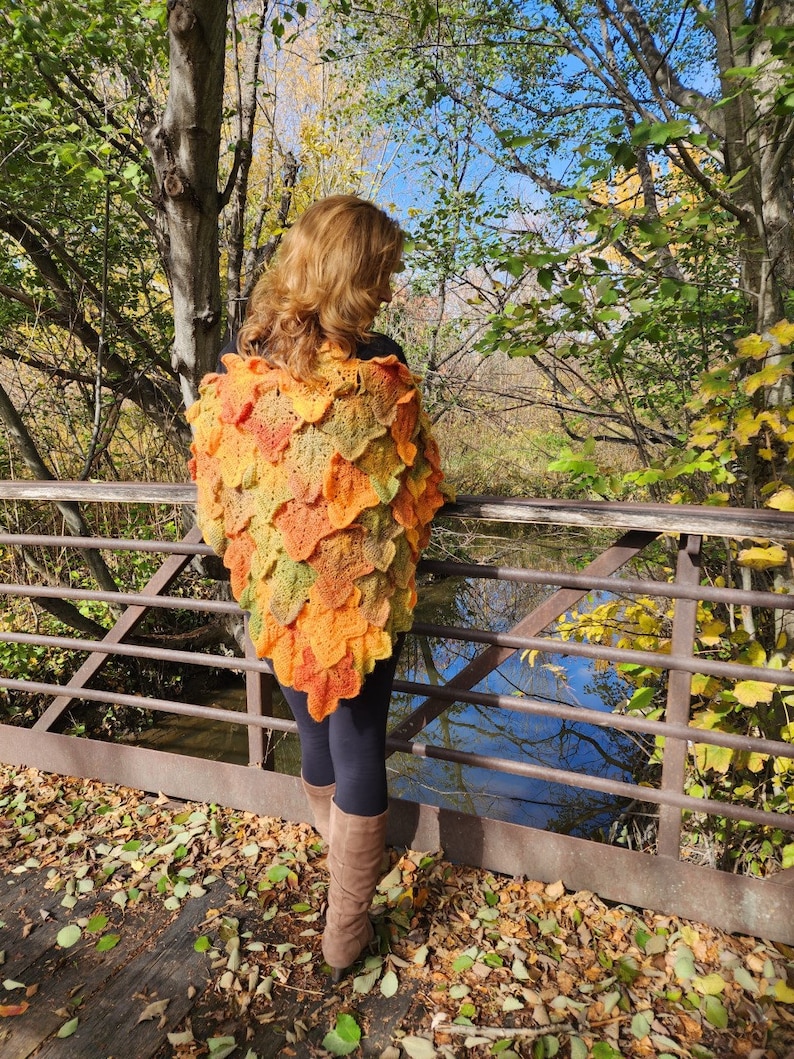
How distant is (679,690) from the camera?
188 centimetres

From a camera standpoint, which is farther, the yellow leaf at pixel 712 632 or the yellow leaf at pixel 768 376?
the yellow leaf at pixel 712 632

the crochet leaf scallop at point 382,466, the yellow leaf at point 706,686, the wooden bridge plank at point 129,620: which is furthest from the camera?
the wooden bridge plank at point 129,620

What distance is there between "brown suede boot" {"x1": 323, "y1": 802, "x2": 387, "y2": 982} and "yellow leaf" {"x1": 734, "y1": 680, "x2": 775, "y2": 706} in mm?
1194

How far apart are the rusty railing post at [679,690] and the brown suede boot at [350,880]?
35.8 inches

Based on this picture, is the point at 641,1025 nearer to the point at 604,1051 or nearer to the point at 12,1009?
the point at 604,1051

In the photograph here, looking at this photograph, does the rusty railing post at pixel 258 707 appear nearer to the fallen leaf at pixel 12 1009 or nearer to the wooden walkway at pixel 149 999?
the wooden walkway at pixel 149 999

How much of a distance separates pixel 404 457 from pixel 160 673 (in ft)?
16.9

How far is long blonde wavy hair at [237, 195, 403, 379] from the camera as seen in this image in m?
1.36

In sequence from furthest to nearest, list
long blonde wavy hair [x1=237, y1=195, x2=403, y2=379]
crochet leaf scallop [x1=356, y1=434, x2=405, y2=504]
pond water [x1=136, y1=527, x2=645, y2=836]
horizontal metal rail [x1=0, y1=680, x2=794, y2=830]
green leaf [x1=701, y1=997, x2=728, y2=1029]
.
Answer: pond water [x1=136, y1=527, x2=645, y2=836] → horizontal metal rail [x1=0, y1=680, x2=794, y2=830] → green leaf [x1=701, y1=997, x2=728, y2=1029] → crochet leaf scallop [x1=356, y1=434, x2=405, y2=504] → long blonde wavy hair [x1=237, y1=195, x2=403, y2=379]

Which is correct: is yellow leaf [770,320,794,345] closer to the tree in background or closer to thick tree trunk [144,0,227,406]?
the tree in background

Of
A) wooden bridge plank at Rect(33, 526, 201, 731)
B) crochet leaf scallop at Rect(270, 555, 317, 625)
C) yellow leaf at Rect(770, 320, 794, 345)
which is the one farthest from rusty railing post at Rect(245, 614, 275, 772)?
yellow leaf at Rect(770, 320, 794, 345)

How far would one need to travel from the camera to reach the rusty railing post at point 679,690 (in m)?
1.83

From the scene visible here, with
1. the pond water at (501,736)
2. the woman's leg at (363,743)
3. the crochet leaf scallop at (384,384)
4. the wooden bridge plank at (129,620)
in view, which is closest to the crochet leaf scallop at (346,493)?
the crochet leaf scallop at (384,384)

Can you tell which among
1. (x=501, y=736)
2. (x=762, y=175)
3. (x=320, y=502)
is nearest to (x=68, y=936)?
(x=320, y=502)
